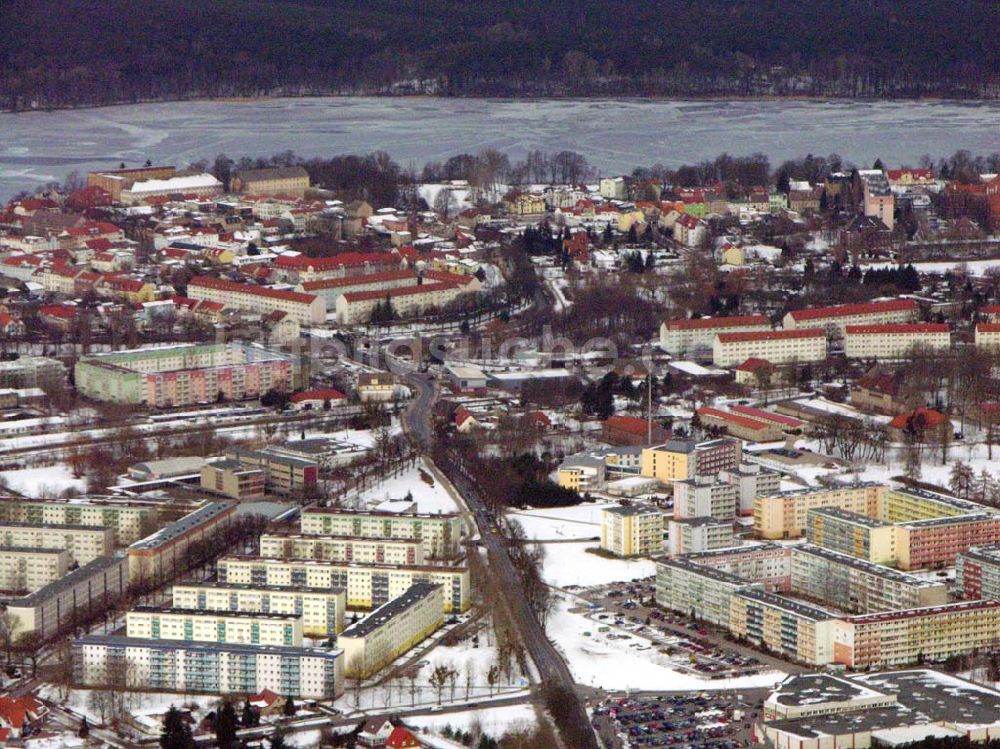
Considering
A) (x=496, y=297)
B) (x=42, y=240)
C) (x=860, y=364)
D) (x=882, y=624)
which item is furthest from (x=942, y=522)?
(x=42, y=240)

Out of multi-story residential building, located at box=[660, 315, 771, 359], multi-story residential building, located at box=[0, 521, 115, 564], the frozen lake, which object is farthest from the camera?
the frozen lake

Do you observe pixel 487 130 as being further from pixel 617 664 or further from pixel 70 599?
pixel 617 664

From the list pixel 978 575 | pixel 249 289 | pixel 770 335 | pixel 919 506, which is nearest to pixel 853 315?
pixel 770 335

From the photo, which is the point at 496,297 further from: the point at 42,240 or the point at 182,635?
the point at 182,635

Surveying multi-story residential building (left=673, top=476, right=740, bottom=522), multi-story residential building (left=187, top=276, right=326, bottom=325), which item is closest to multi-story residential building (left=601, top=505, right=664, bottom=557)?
multi-story residential building (left=673, top=476, right=740, bottom=522)

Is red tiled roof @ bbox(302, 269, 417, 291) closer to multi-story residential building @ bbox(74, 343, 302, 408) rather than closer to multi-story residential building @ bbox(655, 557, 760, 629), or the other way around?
multi-story residential building @ bbox(74, 343, 302, 408)

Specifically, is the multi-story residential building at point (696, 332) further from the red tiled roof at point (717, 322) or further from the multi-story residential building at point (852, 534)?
the multi-story residential building at point (852, 534)
